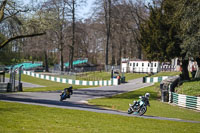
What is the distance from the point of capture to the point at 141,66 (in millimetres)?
55438

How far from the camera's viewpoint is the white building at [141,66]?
53.2 m

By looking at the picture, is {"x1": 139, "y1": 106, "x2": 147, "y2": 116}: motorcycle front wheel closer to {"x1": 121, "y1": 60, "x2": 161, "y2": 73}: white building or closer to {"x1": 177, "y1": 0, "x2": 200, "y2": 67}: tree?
{"x1": 177, "y1": 0, "x2": 200, "y2": 67}: tree

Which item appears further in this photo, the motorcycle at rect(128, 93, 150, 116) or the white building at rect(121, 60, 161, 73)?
the white building at rect(121, 60, 161, 73)

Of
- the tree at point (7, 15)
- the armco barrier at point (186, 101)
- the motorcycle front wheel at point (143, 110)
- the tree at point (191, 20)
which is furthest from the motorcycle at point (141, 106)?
the tree at point (7, 15)

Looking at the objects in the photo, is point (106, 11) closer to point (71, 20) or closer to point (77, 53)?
point (71, 20)

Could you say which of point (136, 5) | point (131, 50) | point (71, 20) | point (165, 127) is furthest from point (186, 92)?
point (131, 50)

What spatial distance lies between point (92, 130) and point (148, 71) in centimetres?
4493

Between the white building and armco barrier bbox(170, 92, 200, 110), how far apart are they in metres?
29.0

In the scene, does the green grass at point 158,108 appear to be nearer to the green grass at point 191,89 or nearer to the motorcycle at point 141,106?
the green grass at point 191,89

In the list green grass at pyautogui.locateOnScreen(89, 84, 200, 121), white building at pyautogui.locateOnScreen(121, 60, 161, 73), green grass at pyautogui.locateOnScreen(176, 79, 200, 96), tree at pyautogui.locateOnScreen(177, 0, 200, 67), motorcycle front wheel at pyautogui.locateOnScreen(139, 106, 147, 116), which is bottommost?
green grass at pyautogui.locateOnScreen(89, 84, 200, 121)

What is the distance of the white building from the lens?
53.2 m

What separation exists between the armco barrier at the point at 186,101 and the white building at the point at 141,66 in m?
29.0

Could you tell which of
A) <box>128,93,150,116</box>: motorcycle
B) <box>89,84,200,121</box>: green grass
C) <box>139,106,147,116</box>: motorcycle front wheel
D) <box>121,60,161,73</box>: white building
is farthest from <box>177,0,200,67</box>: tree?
<box>121,60,161,73</box>: white building

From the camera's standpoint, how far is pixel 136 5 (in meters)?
62.8
